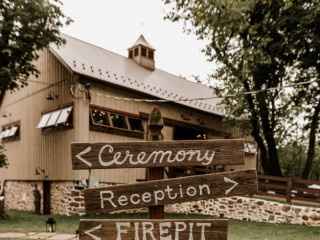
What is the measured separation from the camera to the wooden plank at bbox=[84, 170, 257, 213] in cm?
321

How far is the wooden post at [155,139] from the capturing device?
3.28 m

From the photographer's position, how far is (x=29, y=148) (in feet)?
68.2

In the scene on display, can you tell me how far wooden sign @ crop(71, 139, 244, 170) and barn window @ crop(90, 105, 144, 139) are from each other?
1447 cm

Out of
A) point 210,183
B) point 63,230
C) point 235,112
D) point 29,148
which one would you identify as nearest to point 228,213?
point 235,112

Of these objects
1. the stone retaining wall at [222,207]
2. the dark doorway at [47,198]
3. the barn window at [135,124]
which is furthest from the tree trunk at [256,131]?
the dark doorway at [47,198]

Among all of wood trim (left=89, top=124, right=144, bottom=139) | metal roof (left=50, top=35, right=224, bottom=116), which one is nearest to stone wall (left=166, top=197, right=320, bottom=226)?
wood trim (left=89, top=124, right=144, bottom=139)

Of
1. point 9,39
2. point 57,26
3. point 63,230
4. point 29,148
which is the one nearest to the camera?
point 63,230

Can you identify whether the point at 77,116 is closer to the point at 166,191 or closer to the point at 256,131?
the point at 256,131

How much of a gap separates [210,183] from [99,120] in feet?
49.9

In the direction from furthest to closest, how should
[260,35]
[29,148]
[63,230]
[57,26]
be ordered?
[29,148] < [260,35] < [57,26] < [63,230]

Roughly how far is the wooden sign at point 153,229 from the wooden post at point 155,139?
0.51ft

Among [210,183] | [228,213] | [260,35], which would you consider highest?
[260,35]

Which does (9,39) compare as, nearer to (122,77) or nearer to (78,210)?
(122,77)

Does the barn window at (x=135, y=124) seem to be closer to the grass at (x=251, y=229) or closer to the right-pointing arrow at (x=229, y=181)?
the grass at (x=251, y=229)
